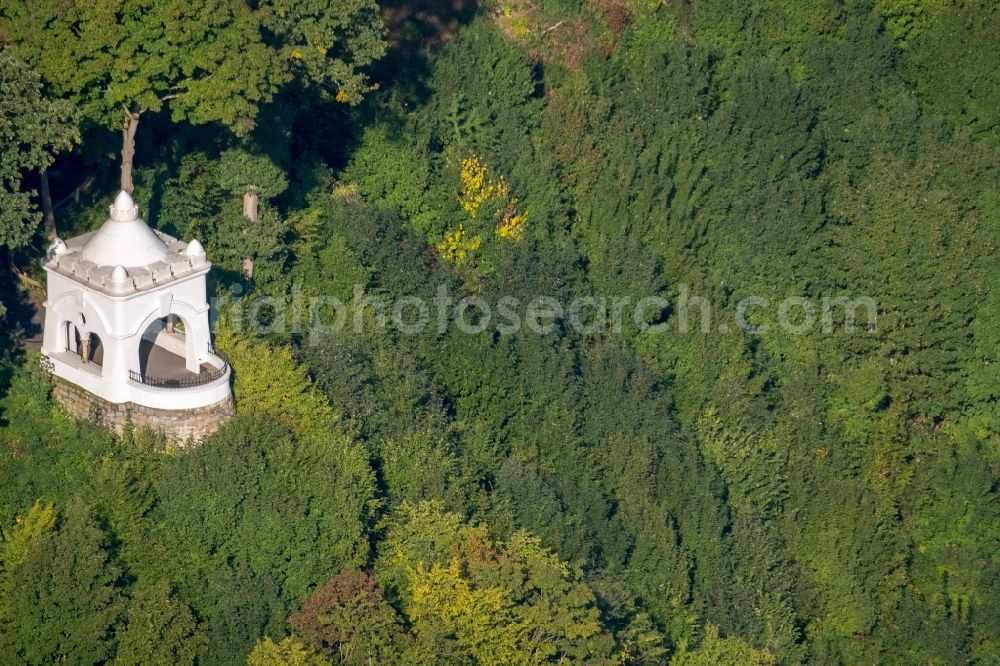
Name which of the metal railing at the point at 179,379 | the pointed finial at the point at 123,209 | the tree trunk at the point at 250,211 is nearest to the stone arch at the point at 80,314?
the metal railing at the point at 179,379

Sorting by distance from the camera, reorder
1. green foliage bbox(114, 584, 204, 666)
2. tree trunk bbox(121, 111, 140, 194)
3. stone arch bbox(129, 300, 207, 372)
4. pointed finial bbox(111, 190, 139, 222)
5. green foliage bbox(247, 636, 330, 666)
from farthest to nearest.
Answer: tree trunk bbox(121, 111, 140, 194)
stone arch bbox(129, 300, 207, 372)
pointed finial bbox(111, 190, 139, 222)
green foliage bbox(247, 636, 330, 666)
green foliage bbox(114, 584, 204, 666)

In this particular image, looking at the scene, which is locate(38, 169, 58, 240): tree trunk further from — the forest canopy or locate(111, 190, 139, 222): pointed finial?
locate(111, 190, 139, 222): pointed finial

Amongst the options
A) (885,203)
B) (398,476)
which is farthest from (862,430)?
(398,476)

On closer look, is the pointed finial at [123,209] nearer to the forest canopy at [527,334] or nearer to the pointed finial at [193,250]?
the pointed finial at [193,250]

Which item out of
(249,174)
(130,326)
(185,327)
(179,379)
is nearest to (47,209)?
(185,327)

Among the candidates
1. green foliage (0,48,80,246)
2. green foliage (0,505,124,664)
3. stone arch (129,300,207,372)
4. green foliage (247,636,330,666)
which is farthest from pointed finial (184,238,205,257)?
green foliage (247,636,330,666)

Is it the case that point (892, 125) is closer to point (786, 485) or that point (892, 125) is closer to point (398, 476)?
point (786, 485)
